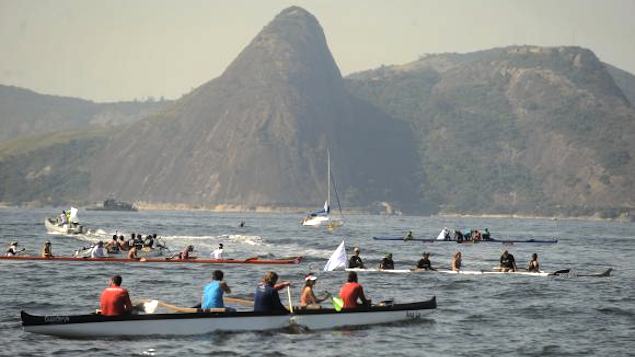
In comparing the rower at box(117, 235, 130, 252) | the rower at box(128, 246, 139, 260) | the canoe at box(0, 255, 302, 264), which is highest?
the rower at box(117, 235, 130, 252)

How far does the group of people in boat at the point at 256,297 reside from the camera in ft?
101

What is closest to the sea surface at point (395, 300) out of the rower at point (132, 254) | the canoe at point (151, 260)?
the canoe at point (151, 260)

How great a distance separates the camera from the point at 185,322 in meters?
31.8

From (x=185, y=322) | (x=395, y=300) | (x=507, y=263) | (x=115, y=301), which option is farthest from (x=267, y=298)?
(x=507, y=263)

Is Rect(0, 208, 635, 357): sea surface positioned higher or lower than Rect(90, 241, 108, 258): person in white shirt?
lower

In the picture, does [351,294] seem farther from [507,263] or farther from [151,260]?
[151,260]

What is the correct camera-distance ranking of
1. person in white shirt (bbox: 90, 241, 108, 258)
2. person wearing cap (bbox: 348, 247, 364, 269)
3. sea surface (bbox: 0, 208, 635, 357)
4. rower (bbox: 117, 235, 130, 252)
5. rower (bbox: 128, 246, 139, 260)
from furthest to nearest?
rower (bbox: 117, 235, 130, 252)
person in white shirt (bbox: 90, 241, 108, 258)
rower (bbox: 128, 246, 139, 260)
person wearing cap (bbox: 348, 247, 364, 269)
sea surface (bbox: 0, 208, 635, 357)

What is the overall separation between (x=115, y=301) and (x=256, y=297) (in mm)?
4504

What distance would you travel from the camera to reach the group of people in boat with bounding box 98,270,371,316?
30797 millimetres

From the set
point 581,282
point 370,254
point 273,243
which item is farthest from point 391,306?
point 273,243

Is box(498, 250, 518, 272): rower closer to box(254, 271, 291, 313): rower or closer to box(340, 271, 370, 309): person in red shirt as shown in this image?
box(340, 271, 370, 309): person in red shirt

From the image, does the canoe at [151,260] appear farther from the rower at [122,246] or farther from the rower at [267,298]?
the rower at [267,298]

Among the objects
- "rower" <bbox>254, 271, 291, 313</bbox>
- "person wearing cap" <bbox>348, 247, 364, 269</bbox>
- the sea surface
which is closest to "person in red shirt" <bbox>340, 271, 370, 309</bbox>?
the sea surface

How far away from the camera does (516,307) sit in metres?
43.8
